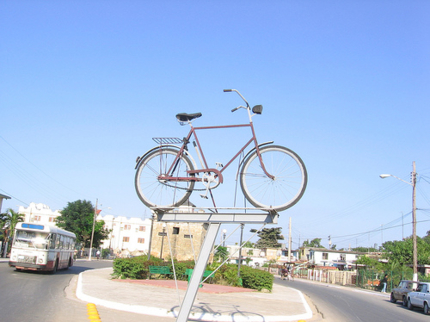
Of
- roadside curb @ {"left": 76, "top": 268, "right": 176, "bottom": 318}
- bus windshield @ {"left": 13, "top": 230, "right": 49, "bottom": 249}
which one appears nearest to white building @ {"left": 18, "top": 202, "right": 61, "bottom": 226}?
bus windshield @ {"left": 13, "top": 230, "right": 49, "bottom": 249}

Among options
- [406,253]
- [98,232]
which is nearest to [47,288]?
[406,253]

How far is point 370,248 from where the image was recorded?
12131 centimetres

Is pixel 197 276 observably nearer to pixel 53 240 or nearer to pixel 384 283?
pixel 53 240

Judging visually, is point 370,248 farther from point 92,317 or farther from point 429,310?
point 92,317

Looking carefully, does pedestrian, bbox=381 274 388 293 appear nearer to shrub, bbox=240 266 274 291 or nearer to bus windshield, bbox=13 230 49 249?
shrub, bbox=240 266 274 291

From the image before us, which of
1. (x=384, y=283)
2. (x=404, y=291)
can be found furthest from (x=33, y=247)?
(x=384, y=283)

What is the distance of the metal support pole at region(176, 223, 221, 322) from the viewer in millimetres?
6988

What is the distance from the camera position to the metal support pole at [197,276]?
699 centimetres

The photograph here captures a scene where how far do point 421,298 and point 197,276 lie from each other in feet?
56.6

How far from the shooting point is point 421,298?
19906 mm

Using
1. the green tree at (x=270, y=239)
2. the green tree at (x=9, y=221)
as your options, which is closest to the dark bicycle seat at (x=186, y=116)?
the green tree at (x=9, y=221)

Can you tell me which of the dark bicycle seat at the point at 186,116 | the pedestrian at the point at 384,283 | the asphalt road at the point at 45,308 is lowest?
the pedestrian at the point at 384,283

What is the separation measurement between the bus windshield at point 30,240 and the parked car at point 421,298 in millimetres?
19678

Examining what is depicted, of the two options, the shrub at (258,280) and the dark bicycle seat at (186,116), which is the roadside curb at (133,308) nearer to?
the dark bicycle seat at (186,116)
